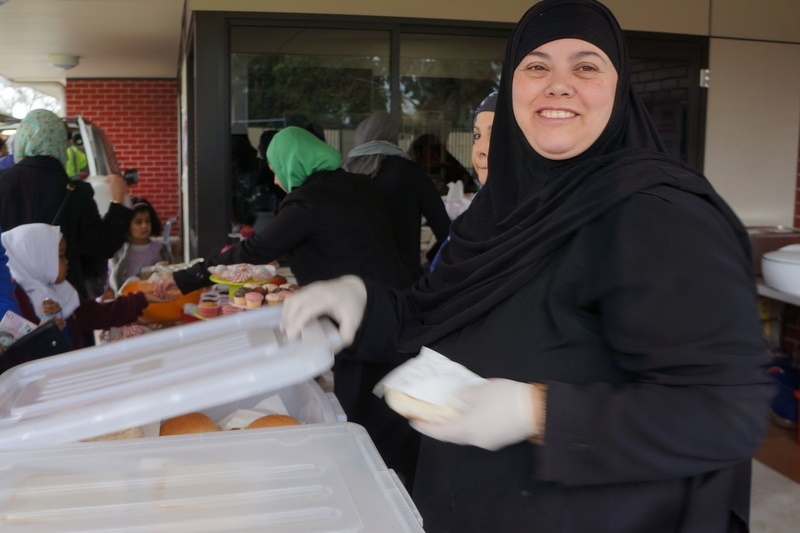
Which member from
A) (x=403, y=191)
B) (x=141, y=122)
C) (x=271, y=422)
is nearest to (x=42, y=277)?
(x=271, y=422)

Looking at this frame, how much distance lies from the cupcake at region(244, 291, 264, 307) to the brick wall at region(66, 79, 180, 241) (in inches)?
372

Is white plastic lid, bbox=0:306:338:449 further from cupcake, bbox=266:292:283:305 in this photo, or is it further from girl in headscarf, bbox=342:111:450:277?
girl in headscarf, bbox=342:111:450:277

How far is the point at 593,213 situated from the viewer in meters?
1.14

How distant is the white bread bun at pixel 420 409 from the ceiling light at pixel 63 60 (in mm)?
10037

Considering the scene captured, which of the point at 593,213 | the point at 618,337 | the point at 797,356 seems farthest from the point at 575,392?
the point at 797,356

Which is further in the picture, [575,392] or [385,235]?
[385,235]

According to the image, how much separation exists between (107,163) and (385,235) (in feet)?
18.2

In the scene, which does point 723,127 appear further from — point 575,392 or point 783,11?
point 575,392

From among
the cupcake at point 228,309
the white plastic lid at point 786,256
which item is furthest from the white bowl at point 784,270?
the cupcake at point 228,309

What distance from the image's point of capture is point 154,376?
121 centimetres

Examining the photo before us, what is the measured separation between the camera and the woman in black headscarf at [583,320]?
40.1 inches

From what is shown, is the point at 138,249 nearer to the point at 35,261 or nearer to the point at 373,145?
the point at 373,145

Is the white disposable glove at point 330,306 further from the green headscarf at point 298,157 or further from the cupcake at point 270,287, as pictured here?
the cupcake at point 270,287

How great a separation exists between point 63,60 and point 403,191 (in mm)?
7561
